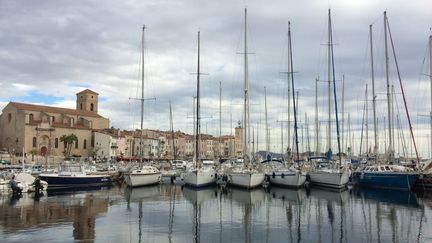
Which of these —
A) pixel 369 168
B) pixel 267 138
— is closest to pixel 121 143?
pixel 267 138

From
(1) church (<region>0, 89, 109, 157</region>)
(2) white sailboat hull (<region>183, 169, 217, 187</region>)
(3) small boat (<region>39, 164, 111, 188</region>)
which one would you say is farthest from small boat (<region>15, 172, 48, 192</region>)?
(1) church (<region>0, 89, 109, 157</region>)

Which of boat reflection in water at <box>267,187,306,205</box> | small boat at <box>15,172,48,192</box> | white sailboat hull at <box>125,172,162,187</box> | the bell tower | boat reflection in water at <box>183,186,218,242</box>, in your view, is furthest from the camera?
the bell tower

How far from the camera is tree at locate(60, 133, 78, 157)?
102425 millimetres

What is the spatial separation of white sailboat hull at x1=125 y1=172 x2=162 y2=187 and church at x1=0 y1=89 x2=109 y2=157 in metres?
56.0

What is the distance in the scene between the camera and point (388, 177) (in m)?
40.4

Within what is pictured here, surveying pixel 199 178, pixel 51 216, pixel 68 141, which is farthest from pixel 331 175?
pixel 68 141

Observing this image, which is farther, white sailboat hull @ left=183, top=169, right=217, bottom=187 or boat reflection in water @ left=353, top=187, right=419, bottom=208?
white sailboat hull @ left=183, top=169, right=217, bottom=187

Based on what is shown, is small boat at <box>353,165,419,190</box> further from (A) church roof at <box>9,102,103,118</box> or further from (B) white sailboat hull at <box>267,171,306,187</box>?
(A) church roof at <box>9,102,103,118</box>

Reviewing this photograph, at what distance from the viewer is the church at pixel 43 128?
98.8 metres

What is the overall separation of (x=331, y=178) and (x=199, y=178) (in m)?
→ 13.4

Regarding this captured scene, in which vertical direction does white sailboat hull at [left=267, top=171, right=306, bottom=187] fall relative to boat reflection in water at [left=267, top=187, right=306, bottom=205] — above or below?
above

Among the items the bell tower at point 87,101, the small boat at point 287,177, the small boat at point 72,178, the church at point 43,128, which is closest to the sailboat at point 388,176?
Result: the small boat at point 287,177

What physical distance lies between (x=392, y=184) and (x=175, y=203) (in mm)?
21795

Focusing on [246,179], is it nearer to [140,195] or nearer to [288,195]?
[288,195]
